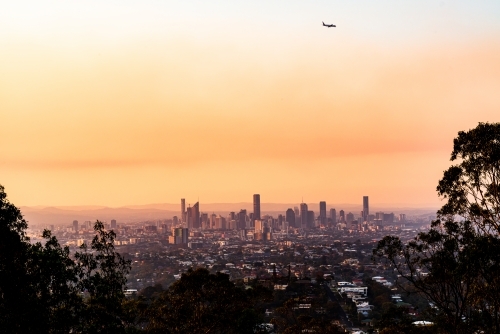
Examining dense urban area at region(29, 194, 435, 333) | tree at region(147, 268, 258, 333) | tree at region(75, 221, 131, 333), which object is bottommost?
dense urban area at region(29, 194, 435, 333)

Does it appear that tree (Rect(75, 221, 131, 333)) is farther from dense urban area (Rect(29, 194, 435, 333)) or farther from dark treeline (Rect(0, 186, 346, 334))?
dense urban area (Rect(29, 194, 435, 333))

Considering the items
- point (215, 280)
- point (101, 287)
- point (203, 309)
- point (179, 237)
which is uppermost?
point (101, 287)

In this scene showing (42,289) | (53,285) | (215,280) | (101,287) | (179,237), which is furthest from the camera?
(179,237)

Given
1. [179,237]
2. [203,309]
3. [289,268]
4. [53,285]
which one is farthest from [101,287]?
[179,237]

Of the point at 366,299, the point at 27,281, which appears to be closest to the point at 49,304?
the point at 27,281

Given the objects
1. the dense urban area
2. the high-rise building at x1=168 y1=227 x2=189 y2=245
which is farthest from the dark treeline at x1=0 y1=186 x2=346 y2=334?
the high-rise building at x1=168 y1=227 x2=189 y2=245

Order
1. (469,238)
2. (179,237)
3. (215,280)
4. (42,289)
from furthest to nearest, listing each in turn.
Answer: (179,237) < (215,280) < (469,238) < (42,289)

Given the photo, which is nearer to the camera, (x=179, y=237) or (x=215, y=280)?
(x=215, y=280)

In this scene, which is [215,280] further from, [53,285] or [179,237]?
[179,237]

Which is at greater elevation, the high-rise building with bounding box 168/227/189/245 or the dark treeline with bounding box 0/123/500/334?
the dark treeline with bounding box 0/123/500/334

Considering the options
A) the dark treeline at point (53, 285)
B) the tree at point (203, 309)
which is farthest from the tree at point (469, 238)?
the dark treeline at point (53, 285)
